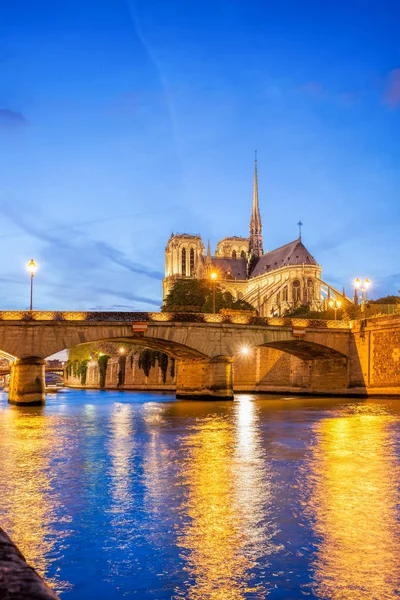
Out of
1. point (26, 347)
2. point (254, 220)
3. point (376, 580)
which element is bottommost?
point (376, 580)

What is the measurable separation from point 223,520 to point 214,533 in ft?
2.73

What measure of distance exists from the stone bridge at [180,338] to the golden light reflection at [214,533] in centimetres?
2720

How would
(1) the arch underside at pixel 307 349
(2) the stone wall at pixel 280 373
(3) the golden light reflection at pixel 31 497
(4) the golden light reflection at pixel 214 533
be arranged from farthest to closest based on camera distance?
(2) the stone wall at pixel 280 373 < (1) the arch underside at pixel 307 349 < (3) the golden light reflection at pixel 31 497 < (4) the golden light reflection at pixel 214 533

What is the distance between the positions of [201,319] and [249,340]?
404 centimetres

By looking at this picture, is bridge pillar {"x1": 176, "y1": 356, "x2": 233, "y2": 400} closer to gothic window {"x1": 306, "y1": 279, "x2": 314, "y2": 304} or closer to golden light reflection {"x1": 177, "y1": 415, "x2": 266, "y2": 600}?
golden light reflection {"x1": 177, "y1": 415, "x2": 266, "y2": 600}

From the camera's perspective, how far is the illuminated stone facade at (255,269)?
5108 inches

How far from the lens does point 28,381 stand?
145ft

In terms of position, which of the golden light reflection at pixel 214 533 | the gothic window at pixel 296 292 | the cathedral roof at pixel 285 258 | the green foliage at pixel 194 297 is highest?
the cathedral roof at pixel 285 258

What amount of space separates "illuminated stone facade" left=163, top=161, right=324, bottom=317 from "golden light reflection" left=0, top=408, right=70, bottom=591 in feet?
328

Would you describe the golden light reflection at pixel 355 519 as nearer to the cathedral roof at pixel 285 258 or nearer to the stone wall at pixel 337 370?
the stone wall at pixel 337 370

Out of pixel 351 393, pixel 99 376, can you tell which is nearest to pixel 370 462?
pixel 351 393

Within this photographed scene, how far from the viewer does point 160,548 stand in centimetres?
885

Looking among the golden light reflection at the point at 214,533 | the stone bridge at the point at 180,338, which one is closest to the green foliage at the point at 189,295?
the stone bridge at the point at 180,338

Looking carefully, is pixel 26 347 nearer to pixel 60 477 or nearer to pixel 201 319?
pixel 201 319
